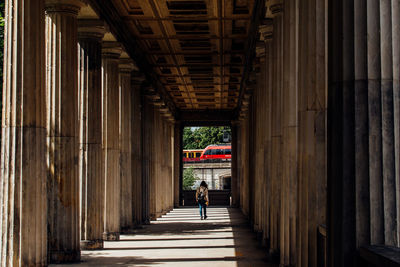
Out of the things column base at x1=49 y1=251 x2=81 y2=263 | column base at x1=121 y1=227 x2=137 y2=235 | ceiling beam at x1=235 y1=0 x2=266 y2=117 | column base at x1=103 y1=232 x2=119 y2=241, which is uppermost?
ceiling beam at x1=235 y1=0 x2=266 y2=117

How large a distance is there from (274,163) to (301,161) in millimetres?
6982

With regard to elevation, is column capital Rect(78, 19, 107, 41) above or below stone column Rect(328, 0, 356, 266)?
above

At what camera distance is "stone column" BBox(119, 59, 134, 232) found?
2981cm

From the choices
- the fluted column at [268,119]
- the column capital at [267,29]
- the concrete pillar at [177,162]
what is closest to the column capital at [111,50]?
the fluted column at [268,119]

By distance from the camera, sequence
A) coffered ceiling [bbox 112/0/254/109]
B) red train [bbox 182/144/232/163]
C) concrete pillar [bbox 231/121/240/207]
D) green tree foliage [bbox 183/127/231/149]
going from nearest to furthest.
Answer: coffered ceiling [bbox 112/0/254/109], concrete pillar [bbox 231/121/240/207], red train [bbox 182/144/232/163], green tree foliage [bbox 183/127/231/149]

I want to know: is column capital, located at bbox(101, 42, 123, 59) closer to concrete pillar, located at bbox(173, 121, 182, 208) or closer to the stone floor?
the stone floor

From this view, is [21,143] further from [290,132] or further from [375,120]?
[375,120]

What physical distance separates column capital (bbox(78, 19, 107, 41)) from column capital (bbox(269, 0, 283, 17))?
5991 millimetres

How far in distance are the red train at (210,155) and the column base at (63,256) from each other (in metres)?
83.7

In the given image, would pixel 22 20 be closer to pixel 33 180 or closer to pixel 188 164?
pixel 33 180

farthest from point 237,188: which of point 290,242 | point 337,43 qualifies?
point 337,43

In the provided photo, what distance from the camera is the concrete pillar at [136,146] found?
32.3 meters

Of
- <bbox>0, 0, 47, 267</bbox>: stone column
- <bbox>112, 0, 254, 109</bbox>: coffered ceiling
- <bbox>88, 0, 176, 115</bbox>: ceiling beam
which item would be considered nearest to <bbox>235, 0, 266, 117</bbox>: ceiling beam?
<bbox>112, 0, 254, 109</bbox>: coffered ceiling

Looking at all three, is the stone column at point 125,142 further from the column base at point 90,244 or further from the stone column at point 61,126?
the stone column at point 61,126
